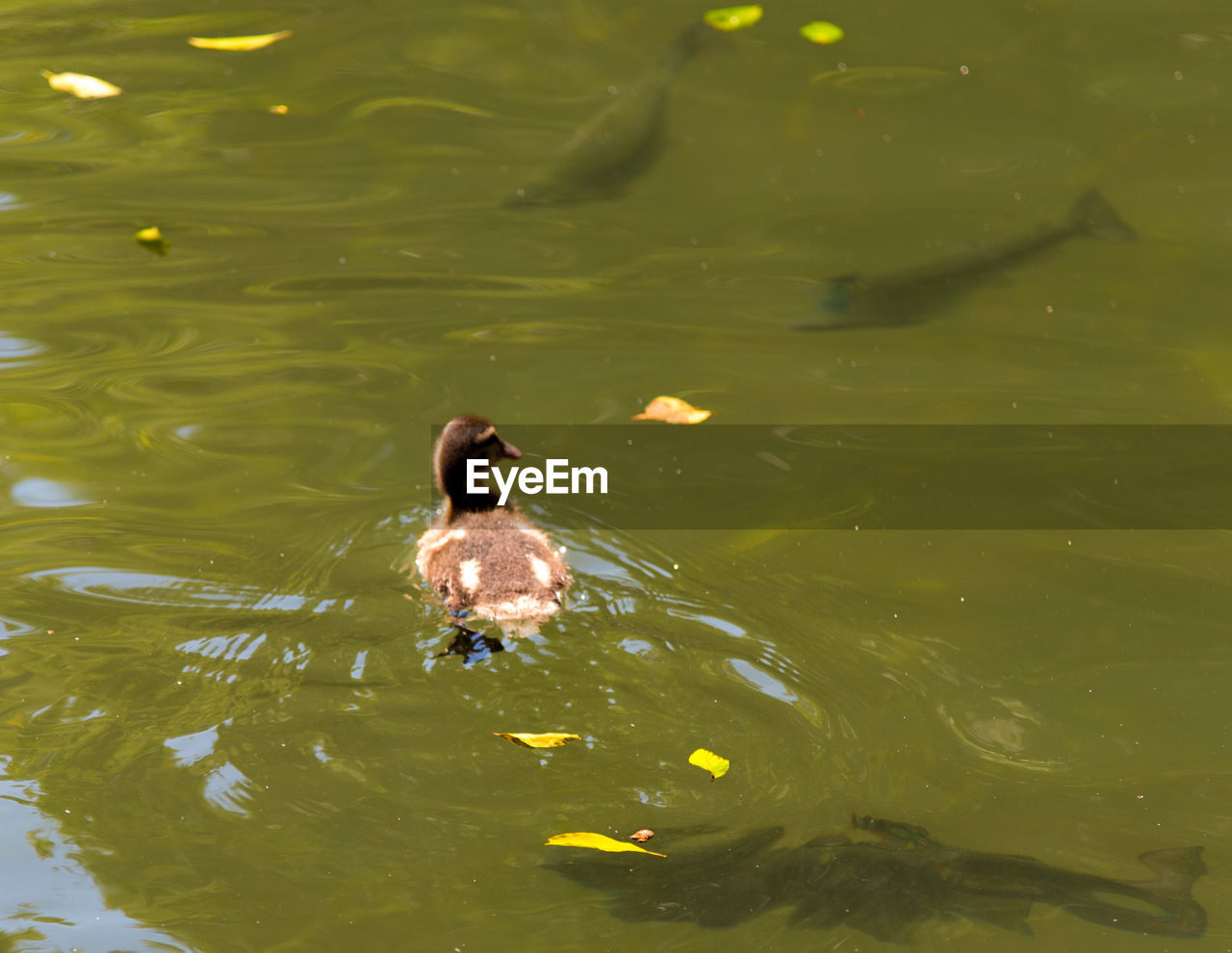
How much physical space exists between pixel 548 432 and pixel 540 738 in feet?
6.11

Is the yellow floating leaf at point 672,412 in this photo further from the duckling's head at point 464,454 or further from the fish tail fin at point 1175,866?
the fish tail fin at point 1175,866

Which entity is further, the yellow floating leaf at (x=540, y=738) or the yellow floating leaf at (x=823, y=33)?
the yellow floating leaf at (x=823, y=33)

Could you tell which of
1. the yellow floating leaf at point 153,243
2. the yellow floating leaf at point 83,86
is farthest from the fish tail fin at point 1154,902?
the yellow floating leaf at point 83,86

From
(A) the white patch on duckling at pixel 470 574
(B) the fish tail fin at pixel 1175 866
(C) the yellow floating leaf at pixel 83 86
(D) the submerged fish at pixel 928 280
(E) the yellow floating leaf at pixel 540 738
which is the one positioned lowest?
(B) the fish tail fin at pixel 1175 866

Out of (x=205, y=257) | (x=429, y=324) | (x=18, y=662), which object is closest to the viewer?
(x=18, y=662)

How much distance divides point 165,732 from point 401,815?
30.8 inches

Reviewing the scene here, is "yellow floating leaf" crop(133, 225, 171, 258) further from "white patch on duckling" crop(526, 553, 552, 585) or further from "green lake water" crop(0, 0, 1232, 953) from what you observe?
"white patch on duckling" crop(526, 553, 552, 585)

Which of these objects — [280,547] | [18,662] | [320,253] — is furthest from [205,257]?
[18,662]

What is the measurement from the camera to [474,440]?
4781 mm

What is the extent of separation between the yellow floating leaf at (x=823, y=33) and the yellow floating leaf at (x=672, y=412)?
3179mm

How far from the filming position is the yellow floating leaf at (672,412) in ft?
17.5

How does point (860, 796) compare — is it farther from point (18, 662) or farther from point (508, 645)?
point (18, 662)

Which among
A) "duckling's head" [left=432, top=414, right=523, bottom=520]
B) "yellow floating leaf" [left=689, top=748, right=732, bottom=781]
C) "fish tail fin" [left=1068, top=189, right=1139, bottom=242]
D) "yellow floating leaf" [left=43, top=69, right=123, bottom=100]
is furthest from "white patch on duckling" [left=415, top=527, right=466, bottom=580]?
"yellow floating leaf" [left=43, top=69, right=123, bottom=100]

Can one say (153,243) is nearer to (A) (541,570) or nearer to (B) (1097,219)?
(A) (541,570)
